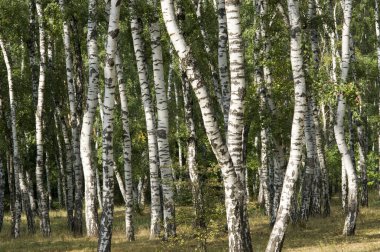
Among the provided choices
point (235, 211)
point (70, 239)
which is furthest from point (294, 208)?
point (235, 211)

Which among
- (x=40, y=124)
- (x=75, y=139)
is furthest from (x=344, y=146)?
(x=40, y=124)

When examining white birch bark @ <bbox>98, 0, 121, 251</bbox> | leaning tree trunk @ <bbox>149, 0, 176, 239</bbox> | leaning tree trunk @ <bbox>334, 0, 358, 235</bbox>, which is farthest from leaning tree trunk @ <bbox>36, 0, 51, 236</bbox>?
leaning tree trunk @ <bbox>334, 0, 358, 235</bbox>

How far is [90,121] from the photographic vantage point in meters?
17.0

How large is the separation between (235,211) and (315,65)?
10.4 meters

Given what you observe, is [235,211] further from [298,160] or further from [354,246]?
[354,246]

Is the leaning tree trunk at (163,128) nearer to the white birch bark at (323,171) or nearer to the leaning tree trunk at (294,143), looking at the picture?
the leaning tree trunk at (294,143)

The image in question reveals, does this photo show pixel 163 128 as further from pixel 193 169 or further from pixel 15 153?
pixel 15 153

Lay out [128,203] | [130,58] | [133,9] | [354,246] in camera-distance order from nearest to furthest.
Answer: [354,246]
[133,9]
[128,203]
[130,58]

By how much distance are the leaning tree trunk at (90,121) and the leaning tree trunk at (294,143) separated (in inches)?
212

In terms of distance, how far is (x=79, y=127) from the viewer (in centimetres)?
2167

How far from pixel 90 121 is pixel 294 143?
7.03 metres

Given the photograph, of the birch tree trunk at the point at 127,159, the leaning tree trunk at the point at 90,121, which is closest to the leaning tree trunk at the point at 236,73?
the leaning tree trunk at the point at 90,121

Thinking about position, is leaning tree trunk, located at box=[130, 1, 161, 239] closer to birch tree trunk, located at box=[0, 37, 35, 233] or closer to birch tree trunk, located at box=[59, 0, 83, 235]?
birch tree trunk, located at box=[59, 0, 83, 235]

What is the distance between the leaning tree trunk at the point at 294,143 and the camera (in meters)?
11.5
